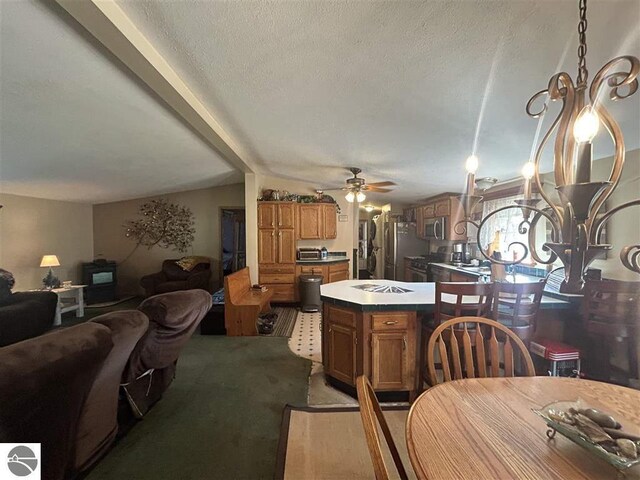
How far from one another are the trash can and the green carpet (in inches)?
69.8

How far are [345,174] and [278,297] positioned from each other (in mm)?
2593

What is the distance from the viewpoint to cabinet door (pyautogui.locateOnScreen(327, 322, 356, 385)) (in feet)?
7.77

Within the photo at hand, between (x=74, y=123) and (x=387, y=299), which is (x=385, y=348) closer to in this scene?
(x=387, y=299)

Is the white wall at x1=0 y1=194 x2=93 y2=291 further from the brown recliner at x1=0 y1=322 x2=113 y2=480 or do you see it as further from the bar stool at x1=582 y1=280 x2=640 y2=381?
the bar stool at x1=582 y1=280 x2=640 y2=381

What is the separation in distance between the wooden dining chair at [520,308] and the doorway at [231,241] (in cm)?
571

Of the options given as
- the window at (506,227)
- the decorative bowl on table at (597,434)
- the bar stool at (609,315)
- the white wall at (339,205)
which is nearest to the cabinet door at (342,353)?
the decorative bowl on table at (597,434)

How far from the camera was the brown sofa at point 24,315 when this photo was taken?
2.96 m

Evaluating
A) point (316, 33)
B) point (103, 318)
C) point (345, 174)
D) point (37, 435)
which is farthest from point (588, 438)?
point (345, 174)

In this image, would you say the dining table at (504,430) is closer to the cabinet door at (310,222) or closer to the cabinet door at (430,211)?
the cabinet door at (310,222)

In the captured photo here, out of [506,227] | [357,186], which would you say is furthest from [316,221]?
[506,227]

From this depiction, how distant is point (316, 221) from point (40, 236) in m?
5.21

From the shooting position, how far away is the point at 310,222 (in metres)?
5.57

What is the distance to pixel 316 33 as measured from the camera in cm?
154

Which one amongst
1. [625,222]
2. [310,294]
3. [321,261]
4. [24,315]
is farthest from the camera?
[321,261]
